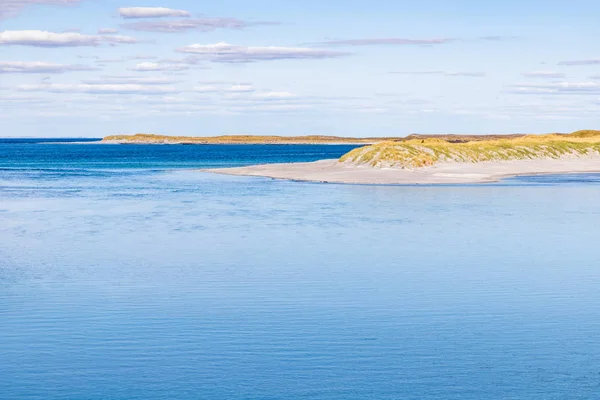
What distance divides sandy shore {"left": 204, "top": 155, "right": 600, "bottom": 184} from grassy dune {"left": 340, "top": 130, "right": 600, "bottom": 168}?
1601 mm

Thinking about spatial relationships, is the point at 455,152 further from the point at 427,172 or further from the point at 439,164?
the point at 427,172

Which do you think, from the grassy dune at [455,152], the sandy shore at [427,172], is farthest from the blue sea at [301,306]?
the grassy dune at [455,152]

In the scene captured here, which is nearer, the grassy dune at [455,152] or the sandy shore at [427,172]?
the sandy shore at [427,172]

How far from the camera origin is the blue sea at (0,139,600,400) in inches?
573

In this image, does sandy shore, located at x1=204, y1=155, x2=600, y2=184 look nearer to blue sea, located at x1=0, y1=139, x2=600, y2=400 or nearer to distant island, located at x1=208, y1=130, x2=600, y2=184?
distant island, located at x1=208, y1=130, x2=600, y2=184

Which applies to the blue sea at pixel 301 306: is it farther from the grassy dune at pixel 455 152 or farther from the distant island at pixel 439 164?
the grassy dune at pixel 455 152

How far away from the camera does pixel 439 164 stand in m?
91.5

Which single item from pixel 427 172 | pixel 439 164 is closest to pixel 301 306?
pixel 427 172

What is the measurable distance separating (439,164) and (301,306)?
73033 millimetres

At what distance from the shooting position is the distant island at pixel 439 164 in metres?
76.2

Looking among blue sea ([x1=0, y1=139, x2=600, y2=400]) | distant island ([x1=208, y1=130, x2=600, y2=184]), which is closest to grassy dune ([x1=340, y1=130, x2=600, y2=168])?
distant island ([x1=208, y1=130, x2=600, y2=184])

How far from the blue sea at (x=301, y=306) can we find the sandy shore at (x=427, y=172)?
3028 cm

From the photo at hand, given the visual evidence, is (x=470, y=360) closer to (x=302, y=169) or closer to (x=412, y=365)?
(x=412, y=365)

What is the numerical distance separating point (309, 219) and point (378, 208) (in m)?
7.14
